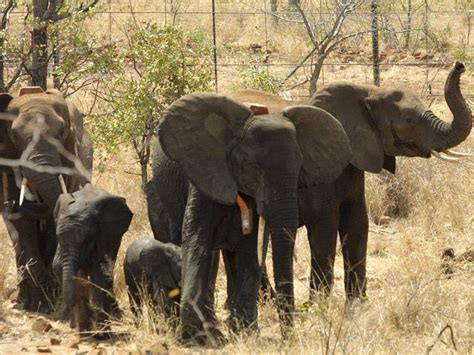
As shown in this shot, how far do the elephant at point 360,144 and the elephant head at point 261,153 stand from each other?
70 centimetres

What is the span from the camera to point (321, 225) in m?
10.4

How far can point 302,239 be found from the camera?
1298 cm

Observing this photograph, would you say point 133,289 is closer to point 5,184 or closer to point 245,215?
point 245,215

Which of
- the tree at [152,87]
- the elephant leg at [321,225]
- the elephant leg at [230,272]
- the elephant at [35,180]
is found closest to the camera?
the elephant leg at [230,272]

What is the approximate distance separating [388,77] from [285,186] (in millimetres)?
13501

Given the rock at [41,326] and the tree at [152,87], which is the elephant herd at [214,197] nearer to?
the rock at [41,326]

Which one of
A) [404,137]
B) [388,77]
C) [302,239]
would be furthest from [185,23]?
[404,137]

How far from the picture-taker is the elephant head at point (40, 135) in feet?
34.2

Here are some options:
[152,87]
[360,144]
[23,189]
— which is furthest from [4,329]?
[152,87]

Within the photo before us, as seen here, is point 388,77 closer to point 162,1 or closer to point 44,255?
point 162,1

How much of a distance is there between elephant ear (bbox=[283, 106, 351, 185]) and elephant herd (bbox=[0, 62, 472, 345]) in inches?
0.4

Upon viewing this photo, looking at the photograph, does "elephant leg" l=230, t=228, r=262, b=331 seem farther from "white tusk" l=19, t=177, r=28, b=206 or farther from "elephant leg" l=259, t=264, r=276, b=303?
"white tusk" l=19, t=177, r=28, b=206

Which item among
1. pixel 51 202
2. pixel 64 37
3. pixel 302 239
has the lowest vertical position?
pixel 302 239

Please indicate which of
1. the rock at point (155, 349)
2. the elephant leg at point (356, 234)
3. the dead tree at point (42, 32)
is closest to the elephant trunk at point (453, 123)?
the elephant leg at point (356, 234)
